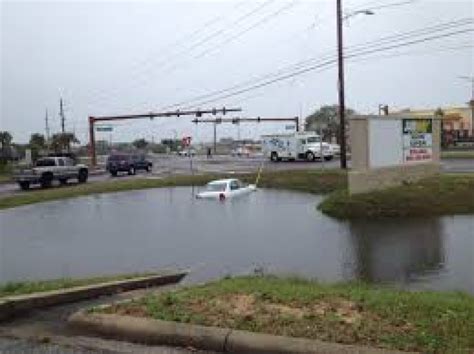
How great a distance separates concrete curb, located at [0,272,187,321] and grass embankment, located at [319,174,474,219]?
1457cm

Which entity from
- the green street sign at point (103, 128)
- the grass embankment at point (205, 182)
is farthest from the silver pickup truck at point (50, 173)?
the green street sign at point (103, 128)

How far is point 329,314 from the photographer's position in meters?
7.87

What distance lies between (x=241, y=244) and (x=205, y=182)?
76.8ft

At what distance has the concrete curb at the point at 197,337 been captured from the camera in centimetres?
691

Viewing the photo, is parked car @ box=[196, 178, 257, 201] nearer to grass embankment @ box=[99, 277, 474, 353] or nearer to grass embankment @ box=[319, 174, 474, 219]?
grass embankment @ box=[319, 174, 474, 219]

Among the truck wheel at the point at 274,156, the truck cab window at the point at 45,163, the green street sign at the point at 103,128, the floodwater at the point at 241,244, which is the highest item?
the green street sign at the point at 103,128

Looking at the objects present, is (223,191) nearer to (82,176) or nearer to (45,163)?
(45,163)

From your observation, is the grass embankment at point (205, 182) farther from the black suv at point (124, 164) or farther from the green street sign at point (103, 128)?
the green street sign at point (103, 128)

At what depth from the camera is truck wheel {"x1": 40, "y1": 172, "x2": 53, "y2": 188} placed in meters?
50.2

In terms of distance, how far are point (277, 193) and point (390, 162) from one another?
803 cm

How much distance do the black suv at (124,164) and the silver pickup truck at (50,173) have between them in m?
7.68

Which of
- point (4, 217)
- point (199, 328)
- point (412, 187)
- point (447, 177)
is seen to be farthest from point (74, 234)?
point (199, 328)

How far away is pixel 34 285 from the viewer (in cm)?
1172

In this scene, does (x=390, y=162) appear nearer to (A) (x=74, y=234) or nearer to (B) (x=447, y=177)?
(B) (x=447, y=177)
